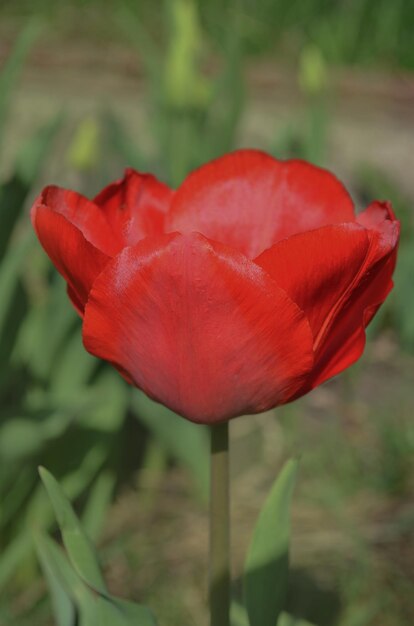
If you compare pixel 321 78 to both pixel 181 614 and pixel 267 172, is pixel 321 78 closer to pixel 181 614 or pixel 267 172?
pixel 181 614

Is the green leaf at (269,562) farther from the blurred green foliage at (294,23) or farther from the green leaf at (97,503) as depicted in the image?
the blurred green foliage at (294,23)

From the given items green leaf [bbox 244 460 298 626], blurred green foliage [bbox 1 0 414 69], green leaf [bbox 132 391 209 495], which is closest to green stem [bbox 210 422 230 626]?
green leaf [bbox 244 460 298 626]

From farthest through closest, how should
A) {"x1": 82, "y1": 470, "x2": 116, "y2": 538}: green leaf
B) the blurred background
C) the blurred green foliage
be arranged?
1. the blurred green foliage
2. {"x1": 82, "y1": 470, "x2": 116, "y2": 538}: green leaf
3. the blurred background

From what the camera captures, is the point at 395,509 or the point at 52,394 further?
the point at 395,509

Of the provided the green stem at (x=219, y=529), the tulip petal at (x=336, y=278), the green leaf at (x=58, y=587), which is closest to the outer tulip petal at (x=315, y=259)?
the tulip petal at (x=336, y=278)

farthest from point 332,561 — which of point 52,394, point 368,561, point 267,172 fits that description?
point 267,172

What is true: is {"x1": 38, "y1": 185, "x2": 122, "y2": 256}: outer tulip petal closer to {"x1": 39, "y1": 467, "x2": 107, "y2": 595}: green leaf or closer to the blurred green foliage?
{"x1": 39, "y1": 467, "x2": 107, "y2": 595}: green leaf
